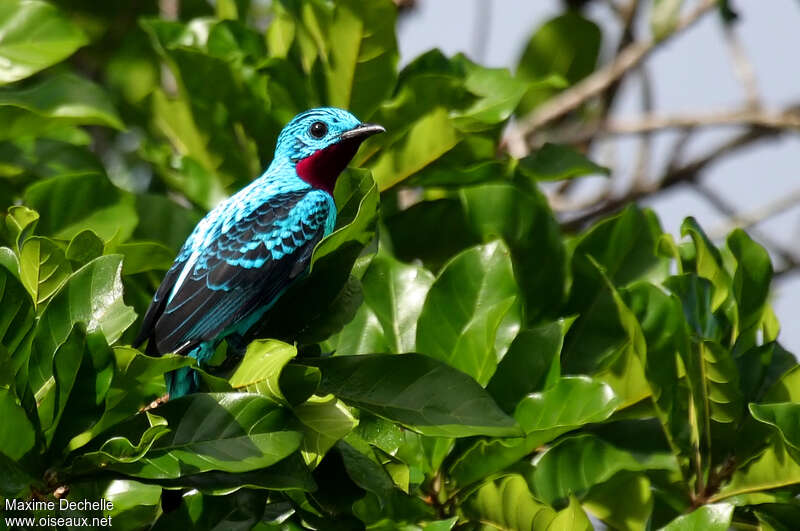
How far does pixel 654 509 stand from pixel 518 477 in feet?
2.46

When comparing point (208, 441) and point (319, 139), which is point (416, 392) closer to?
point (208, 441)

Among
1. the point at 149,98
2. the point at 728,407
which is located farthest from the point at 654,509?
the point at 149,98

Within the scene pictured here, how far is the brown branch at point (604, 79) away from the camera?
5.24 meters

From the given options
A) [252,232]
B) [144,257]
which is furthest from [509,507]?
[144,257]

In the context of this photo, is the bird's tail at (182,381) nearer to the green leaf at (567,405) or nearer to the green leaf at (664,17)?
the green leaf at (567,405)

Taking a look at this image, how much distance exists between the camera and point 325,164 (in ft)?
13.4

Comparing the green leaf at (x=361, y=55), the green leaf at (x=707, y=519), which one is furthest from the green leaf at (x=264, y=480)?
the green leaf at (x=361, y=55)

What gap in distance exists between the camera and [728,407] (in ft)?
10.9

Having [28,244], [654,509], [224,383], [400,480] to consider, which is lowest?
[654,509]

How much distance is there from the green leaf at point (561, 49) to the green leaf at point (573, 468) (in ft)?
7.24

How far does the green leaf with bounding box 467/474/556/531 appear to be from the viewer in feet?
9.68

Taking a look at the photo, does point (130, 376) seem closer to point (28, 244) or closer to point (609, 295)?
point (28, 244)

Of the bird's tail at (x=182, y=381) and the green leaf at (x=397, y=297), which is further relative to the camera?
the green leaf at (x=397, y=297)

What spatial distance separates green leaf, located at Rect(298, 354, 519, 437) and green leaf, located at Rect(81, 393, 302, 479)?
0.79 feet
